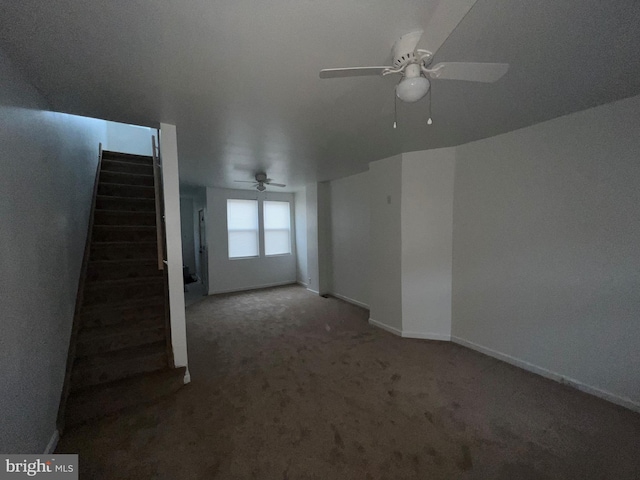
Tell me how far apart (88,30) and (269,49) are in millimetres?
884

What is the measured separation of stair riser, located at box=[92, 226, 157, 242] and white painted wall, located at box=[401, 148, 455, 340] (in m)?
3.49

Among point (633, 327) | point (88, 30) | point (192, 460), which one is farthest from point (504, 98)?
point (192, 460)

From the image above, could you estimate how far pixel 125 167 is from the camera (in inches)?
165

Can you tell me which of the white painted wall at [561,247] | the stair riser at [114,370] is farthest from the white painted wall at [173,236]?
the white painted wall at [561,247]

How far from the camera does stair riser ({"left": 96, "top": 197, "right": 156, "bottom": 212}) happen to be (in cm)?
350

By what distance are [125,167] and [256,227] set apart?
296 centimetres

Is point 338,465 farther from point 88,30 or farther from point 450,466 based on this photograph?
point 88,30

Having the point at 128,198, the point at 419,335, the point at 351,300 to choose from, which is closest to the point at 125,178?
the point at 128,198

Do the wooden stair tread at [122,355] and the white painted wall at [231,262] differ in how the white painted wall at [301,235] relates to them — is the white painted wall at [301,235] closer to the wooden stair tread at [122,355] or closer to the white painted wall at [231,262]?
the white painted wall at [231,262]

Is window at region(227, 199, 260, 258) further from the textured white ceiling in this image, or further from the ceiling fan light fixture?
the ceiling fan light fixture

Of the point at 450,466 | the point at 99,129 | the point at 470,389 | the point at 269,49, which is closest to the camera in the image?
the point at 269,49

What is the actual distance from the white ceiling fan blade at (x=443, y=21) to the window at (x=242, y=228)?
5.63 meters

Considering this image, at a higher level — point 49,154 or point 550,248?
point 49,154

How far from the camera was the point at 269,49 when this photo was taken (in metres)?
1.40
